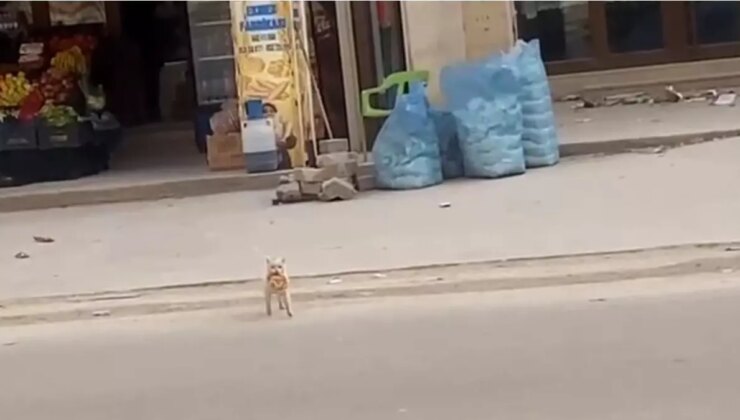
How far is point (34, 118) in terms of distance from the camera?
44.1 feet

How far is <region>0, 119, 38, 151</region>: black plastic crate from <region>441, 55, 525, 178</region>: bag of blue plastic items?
3.87m

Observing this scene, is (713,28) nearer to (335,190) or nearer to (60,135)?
(335,190)

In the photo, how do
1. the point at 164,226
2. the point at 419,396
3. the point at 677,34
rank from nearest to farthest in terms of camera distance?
the point at 419,396 → the point at 164,226 → the point at 677,34

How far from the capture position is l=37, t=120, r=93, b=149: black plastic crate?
1351 cm

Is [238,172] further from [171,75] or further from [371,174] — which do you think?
[171,75]

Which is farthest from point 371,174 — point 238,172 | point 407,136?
point 238,172

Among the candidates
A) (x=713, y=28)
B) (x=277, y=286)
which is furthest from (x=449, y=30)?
(x=277, y=286)

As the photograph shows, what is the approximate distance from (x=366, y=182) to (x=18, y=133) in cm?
342

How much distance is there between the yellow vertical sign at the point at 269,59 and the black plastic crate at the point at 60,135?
179 cm

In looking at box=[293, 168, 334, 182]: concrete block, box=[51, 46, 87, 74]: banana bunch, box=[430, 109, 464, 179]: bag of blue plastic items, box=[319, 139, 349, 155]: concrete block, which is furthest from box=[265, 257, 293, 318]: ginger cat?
box=[51, 46, 87, 74]: banana bunch

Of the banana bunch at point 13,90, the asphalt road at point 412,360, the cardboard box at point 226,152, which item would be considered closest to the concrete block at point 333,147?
the cardboard box at point 226,152

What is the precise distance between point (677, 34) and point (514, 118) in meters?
5.31

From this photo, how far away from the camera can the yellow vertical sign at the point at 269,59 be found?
12570 millimetres

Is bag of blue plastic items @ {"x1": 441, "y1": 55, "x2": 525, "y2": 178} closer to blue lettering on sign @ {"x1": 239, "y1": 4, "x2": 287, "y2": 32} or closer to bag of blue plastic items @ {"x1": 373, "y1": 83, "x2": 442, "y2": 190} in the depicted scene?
bag of blue plastic items @ {"x1": 373, "y1": 83, "x2": 442, "y2": 190}
